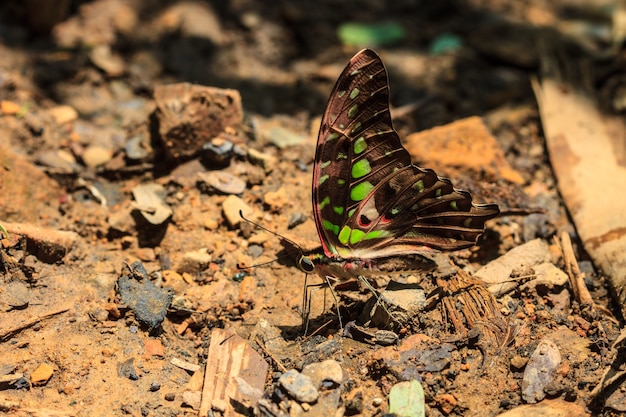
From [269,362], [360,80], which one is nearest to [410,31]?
[360,80]

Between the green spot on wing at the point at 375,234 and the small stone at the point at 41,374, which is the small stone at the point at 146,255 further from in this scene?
the green spot on wing at the point at 375,234

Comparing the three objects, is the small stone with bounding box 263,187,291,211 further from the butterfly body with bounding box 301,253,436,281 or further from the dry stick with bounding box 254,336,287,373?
the dry stick with bounding box 254,336,287,373

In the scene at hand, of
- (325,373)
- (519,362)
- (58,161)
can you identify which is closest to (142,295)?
(325,373)

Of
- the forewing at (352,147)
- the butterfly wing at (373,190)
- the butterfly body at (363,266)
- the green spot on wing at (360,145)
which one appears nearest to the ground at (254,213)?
the butterfly body at (363,266)

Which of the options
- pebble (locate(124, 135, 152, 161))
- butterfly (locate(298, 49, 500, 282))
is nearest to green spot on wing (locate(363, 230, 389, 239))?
butterfly (locate(298, 49, 500, 282))

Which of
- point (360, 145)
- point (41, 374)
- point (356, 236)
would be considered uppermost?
point (360, 145)

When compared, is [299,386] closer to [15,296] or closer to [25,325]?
[25,325]

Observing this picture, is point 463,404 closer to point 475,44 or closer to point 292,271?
point 292,271
